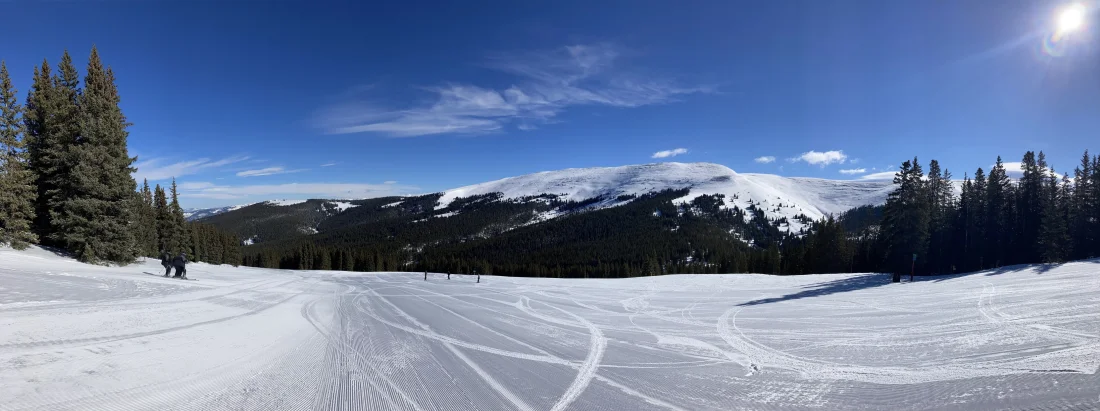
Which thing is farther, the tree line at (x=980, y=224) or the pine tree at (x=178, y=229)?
the pine tree at (x=178, y=229)

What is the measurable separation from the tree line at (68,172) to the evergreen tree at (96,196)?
1.3 inches

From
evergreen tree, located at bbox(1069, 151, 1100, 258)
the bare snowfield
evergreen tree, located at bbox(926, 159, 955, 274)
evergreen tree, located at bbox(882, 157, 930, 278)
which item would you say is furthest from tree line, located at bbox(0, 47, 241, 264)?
evergreen tree, located at bbox(1069, 151, 1100, 258)

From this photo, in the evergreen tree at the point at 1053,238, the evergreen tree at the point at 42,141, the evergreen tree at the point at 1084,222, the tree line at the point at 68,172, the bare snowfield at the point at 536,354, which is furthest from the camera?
the evergreen tree at the point at 1084,222

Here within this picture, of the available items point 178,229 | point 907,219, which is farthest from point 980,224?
point 178,229

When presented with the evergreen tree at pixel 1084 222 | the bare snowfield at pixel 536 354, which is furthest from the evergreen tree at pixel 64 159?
the evergreen tree at pixel 1084 222

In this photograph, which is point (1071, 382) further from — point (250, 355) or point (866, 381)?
point (250, 355)

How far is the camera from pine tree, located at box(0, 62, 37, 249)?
1817cm

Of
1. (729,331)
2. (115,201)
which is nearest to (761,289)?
(729,331)

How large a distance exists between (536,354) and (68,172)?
27261 mm

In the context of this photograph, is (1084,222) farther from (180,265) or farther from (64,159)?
(64,159)

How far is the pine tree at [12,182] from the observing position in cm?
1817

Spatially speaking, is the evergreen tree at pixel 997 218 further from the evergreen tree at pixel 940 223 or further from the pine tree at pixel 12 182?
the pine tree at pixel 12 182

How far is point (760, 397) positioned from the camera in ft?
16.8

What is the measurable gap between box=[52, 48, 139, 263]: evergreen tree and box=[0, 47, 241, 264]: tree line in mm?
33
